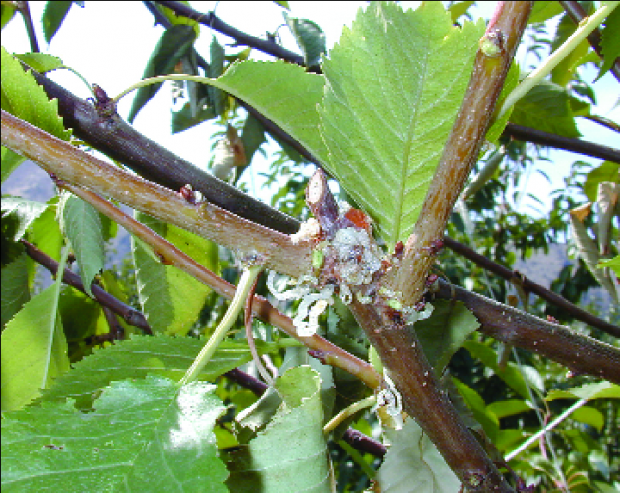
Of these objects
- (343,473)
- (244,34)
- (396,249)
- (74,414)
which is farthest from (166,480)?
(343,473)

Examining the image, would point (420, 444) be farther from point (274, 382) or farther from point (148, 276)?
point (148, 276)

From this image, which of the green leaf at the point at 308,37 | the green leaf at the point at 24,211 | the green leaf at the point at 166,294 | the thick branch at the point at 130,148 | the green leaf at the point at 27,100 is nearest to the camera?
the green leaf at the point at 27,100

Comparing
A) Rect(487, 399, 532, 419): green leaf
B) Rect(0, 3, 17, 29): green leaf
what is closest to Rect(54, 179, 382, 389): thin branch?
Rect(487, 399, 532, 419): green leaf

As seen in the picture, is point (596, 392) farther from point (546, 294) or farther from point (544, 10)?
point (544, 10)

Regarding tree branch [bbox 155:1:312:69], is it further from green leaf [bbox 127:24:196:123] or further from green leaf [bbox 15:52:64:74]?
green leaf [bbox 15:52:64:74]

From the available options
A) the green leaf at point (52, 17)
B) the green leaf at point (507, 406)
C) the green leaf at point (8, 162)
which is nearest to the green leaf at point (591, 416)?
the green leaf at point (507, 406)

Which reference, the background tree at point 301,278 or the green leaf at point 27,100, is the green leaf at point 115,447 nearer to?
the background tree at point 301,278
